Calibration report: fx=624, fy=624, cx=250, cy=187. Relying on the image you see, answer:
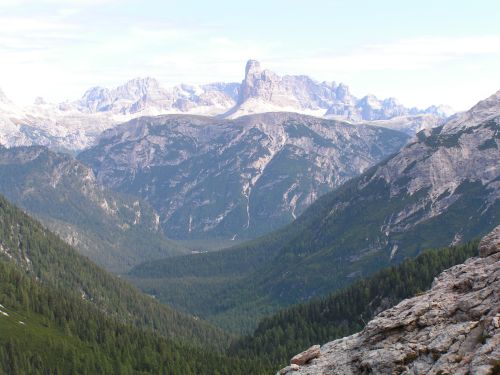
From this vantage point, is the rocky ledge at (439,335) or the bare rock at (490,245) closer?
the rocky ledge at (439,335)

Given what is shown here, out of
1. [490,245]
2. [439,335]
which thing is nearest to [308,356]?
[439,335]

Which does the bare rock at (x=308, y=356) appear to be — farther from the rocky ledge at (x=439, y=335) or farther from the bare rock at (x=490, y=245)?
the bare rock at (x=490, y=245)

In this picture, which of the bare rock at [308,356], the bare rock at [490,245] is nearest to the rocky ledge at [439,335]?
the bare rock at [490,245]

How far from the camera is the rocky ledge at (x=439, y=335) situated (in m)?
48.2

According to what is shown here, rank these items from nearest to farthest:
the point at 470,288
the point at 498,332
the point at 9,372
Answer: the point at 498,332
the point at 470,288
the point at 9,372

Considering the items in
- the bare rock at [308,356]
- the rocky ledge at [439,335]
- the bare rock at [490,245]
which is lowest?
the bare rock at [308,356]

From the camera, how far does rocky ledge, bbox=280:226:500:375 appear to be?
158 ft

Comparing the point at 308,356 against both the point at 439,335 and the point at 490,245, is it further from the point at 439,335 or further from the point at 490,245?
the point at 490,245

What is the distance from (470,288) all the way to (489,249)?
27.7 feet

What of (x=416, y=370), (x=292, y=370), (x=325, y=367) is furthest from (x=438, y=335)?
(x=292, y=370)

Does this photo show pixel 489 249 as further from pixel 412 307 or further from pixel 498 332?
pixel 498 332

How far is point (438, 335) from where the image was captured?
5300 cm

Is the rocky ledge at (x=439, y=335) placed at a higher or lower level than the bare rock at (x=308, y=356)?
higher

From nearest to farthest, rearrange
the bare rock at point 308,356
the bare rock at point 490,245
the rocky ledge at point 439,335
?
the rocky ledge at point 439,335
the bare rock at point 490,245
the bare rock at point 308,356
